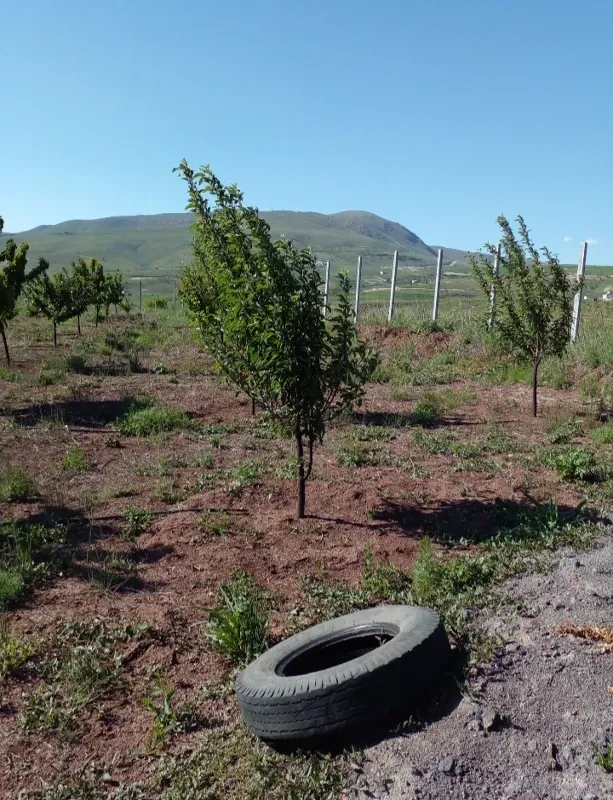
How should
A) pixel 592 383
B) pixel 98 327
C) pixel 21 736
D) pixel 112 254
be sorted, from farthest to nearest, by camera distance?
pixel 112 254 < pixel 98 327 < pixel 592 383 < pixel 21 736

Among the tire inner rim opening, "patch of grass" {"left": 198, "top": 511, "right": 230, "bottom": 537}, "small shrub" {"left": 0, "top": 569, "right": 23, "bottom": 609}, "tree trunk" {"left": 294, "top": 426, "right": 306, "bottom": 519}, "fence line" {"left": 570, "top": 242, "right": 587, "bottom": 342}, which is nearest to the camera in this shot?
the tire inner rim opening

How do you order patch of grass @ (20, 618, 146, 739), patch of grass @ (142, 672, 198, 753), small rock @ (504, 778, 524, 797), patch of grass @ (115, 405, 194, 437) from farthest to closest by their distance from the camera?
1. patch of grass @ (115, 405, 194, 437)
2. patch of grass @ (20, 618, 146, 739)
3. patch of grass @ (142, 672, 198, 753)
4. small rock @ (504, 778, 524, 797)

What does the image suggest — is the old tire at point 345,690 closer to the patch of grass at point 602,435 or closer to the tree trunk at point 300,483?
the tree trunk at point 300,483

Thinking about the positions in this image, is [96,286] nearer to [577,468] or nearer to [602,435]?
[602,435]

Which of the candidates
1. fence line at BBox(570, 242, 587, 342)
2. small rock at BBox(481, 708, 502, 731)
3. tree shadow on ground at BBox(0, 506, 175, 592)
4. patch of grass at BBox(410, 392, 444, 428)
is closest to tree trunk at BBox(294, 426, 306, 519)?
tree shadow on ground at BBox(0, 506, 175, 592)

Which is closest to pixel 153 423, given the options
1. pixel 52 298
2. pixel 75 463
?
pixel 75 463

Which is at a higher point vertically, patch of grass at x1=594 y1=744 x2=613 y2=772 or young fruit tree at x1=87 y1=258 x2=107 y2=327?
young fruit tree at x1=87 y1=258 x2=107 y2=327

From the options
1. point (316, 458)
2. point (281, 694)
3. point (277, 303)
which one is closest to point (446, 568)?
point (281, 694)

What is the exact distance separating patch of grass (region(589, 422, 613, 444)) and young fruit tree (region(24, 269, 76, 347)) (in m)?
15.7

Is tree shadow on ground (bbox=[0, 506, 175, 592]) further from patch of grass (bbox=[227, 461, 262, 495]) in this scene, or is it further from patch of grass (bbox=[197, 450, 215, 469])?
patch of grass (bbox=[197, 450, 215, 469])

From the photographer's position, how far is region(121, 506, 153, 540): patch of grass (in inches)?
253

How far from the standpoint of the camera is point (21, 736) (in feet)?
12.3

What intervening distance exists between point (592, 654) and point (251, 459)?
220 inches

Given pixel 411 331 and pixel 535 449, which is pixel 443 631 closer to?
pixel 535 449
